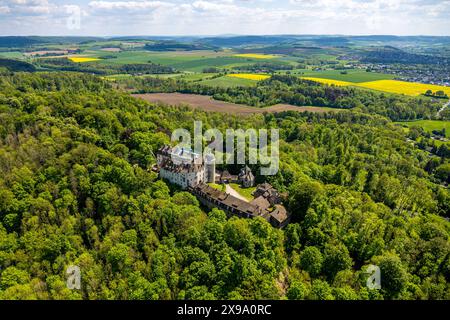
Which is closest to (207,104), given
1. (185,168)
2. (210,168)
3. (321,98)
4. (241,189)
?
(321,98)

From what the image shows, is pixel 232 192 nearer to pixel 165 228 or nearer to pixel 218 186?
pixel 218 186

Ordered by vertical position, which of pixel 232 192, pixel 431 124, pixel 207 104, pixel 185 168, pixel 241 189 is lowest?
pixel 232 192

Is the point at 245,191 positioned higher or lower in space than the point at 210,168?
lower

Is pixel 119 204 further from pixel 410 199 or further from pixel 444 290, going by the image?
pixel 410 199

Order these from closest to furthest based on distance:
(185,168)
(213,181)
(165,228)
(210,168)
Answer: (165,228)
(185,168)
(210,168)
(213,181)

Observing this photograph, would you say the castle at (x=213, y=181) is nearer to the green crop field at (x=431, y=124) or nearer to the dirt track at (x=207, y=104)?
the dirt track at (x=207, y=104)

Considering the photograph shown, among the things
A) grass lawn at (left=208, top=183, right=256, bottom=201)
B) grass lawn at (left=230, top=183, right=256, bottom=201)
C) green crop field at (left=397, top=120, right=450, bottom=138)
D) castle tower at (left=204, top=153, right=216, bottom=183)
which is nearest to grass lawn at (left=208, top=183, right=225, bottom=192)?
grass lawn at (left=208, top=183, right=256, bottom=201)
